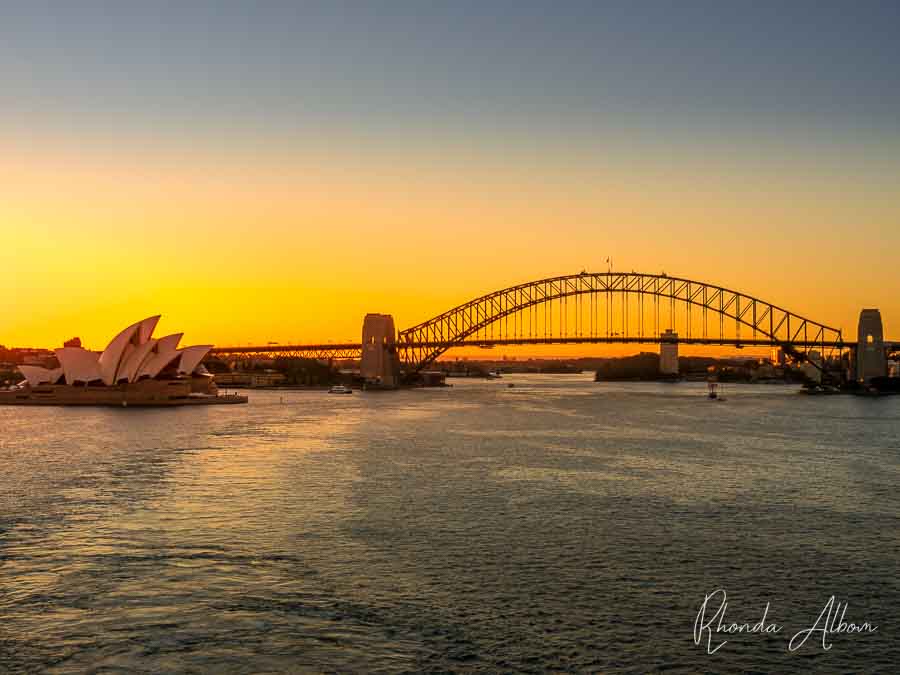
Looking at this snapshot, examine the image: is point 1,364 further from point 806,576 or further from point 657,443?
point 806,576

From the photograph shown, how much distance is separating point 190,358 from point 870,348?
74891 millimetres

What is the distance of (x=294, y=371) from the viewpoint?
Answer: 466ft

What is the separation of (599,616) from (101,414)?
183 ft

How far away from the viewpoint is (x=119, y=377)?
76562 mm

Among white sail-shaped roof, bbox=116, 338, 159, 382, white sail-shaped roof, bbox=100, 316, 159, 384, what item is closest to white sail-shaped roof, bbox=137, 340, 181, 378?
white sail-shaped roof, bbox=116, 338, 159, 382

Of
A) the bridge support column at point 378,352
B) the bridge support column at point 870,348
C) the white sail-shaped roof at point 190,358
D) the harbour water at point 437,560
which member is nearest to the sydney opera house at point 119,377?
the white sail-shaped roof at point 190,358

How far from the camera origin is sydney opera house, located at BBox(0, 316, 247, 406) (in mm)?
75562

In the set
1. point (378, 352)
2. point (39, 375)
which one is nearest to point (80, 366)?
point (39, 375)

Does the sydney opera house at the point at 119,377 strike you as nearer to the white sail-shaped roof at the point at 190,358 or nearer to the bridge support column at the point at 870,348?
the white sail-shaped roof at the point at 190,358

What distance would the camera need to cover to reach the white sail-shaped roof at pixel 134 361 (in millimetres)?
75875

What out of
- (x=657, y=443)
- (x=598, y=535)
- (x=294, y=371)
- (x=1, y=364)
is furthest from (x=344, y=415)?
(x=1, y=364)

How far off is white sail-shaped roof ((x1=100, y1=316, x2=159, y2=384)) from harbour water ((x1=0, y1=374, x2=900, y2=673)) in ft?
149

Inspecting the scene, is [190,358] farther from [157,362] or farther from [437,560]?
[437,560]

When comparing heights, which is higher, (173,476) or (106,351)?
(106,351)
